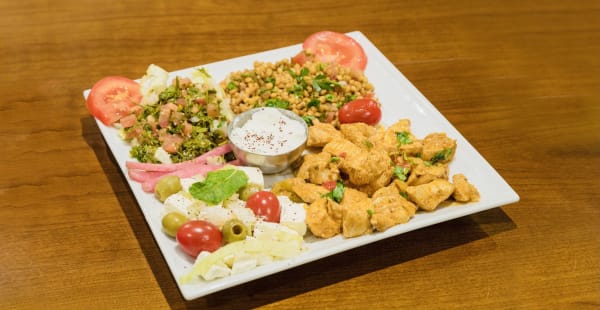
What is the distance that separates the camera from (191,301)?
287 cm

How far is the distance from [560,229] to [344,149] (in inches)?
52.0

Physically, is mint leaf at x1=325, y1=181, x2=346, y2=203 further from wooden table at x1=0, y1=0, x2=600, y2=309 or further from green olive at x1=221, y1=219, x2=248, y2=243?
green olive at x1=221, y1=219, x2=248, y2=243

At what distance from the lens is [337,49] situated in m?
4.54

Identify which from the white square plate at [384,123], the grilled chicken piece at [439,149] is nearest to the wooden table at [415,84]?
the white square plate at [384,123]

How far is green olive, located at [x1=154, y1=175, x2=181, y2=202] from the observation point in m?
3.13

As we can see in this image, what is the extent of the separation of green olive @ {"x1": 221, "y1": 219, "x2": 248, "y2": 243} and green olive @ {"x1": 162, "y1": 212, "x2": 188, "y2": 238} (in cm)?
22

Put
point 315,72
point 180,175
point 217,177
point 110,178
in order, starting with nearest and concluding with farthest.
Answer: point 217,177, point 180,175, point 110,178, point 315,72

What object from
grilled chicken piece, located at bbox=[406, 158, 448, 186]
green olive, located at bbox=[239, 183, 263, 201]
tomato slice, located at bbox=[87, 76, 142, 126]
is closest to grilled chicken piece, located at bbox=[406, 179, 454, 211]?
grilled chicken piece, located at bbox=[406, 158, 448, 186]

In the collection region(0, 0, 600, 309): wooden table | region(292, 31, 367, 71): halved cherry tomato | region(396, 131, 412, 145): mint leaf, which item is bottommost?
region(0, 0, 600, 309): wooden table

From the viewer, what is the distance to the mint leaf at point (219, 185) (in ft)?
9.87

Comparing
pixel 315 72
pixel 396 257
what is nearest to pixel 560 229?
pixel 396 257

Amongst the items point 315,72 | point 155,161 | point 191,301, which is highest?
point 315,72

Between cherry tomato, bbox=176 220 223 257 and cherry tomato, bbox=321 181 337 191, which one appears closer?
cherry tomato, bbox=176 220 223 257

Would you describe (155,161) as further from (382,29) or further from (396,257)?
(382,29)
